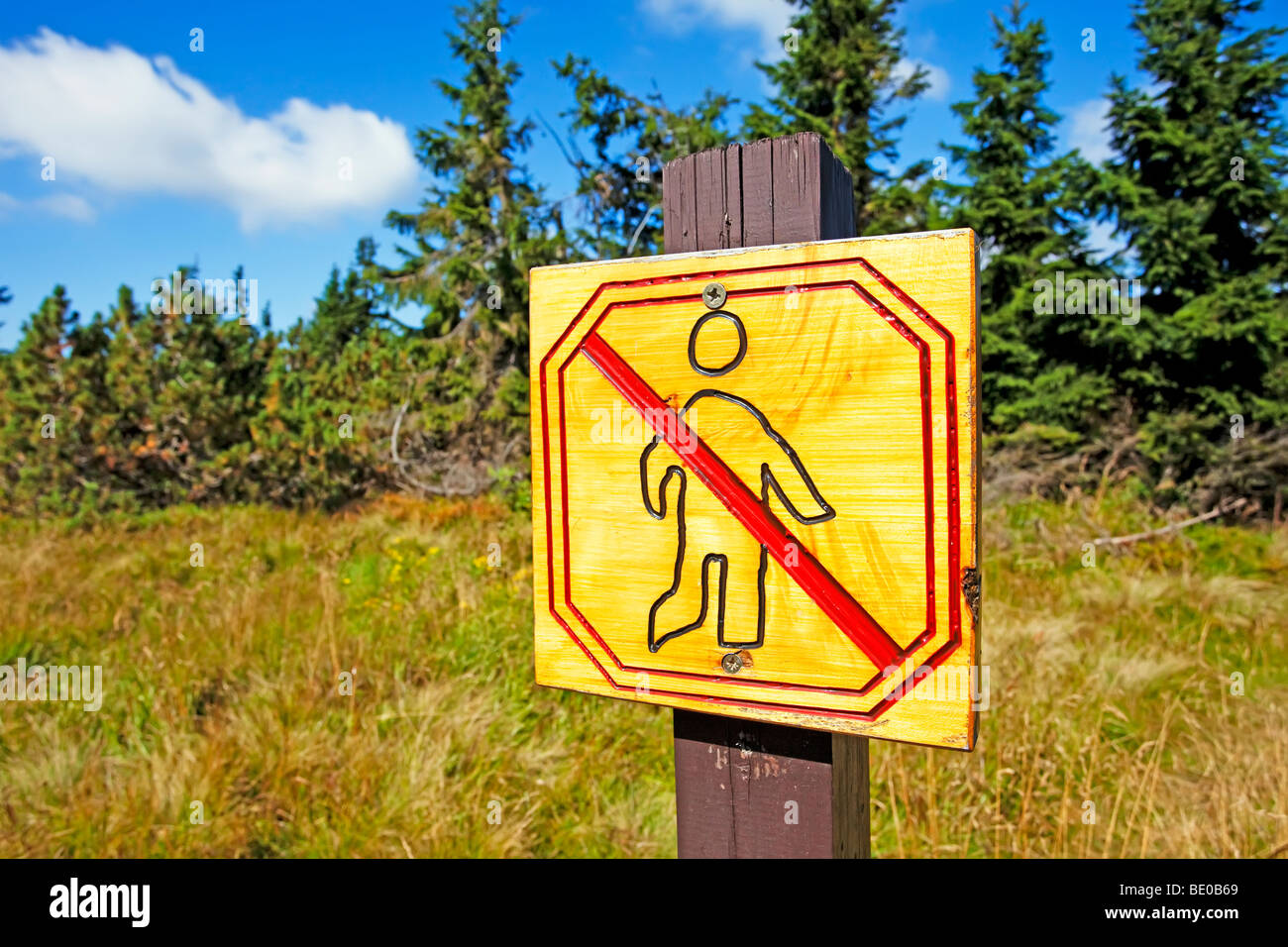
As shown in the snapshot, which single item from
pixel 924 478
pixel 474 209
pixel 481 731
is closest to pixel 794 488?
pixel 924 478

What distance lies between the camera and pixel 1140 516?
7477 mm

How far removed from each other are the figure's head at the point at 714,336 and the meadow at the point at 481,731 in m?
2.07

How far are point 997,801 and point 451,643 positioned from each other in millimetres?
2687

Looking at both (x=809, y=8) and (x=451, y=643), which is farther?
(x=809, y=8)

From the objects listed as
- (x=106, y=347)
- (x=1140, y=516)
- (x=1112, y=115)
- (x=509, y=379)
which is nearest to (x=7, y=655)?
(x=509, y=379)

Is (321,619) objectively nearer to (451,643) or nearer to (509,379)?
(451,643)

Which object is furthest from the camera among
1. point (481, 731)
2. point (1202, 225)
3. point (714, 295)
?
point (1202, 225)

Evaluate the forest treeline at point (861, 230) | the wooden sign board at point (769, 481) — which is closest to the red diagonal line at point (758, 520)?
the wooden sign board at point (769, 481)

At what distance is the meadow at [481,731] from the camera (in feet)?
8.57

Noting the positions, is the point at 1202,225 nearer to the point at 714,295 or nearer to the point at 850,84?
the point at 850,84

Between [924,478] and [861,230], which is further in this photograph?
[861,230]

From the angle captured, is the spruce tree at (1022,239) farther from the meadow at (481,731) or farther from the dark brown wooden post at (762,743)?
the dark brown wooden post at (762,743)

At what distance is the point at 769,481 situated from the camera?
1.14 meters

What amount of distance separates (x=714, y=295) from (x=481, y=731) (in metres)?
2.55
